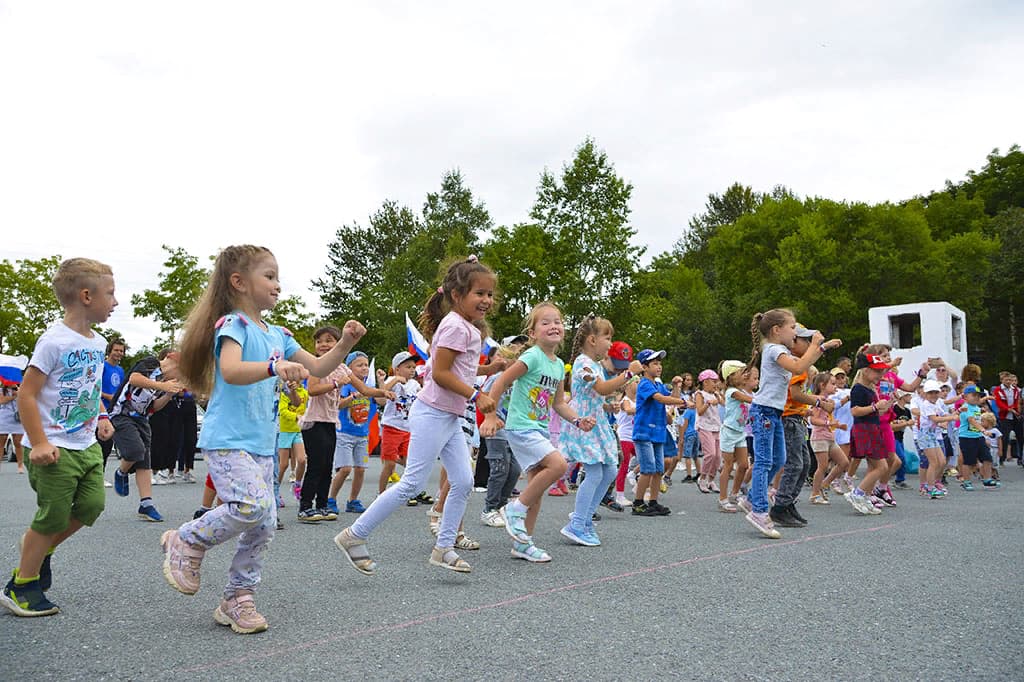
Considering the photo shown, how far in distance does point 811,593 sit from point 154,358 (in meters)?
7.47

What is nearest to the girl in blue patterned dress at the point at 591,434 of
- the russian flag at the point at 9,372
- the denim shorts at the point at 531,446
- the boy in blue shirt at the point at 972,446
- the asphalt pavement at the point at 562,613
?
the asphalt pavement at the point at 562,613

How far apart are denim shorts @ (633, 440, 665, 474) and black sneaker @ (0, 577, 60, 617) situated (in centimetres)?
651

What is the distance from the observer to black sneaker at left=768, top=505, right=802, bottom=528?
8516 millimetres

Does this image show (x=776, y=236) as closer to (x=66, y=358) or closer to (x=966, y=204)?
(x=966, y=204)

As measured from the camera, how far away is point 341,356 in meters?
4.24

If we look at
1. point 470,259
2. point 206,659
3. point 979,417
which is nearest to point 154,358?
point 470,259

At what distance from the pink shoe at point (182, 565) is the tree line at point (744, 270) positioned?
1169 inches

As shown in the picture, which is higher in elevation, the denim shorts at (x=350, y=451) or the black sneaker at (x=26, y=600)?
the denim shorts at (x=350, y=451)

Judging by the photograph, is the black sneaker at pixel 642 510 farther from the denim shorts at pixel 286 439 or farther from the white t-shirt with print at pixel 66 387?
the white t-shirt with print at pixel 66 387

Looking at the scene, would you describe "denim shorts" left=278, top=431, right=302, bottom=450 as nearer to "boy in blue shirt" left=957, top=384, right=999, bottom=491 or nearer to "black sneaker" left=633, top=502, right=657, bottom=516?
"black sneaker" left=633, top=502, right=657, bottom=516

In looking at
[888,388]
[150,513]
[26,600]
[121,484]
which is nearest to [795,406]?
[888,388]

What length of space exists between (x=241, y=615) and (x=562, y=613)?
1534 mm

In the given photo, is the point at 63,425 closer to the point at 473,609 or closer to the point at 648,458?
the point at 473,609

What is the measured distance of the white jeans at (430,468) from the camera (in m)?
5.36
